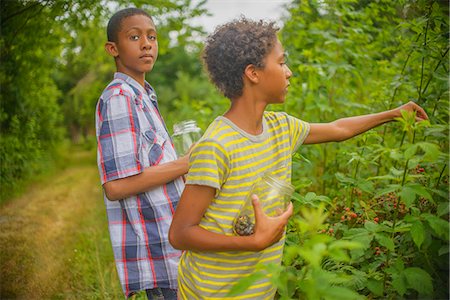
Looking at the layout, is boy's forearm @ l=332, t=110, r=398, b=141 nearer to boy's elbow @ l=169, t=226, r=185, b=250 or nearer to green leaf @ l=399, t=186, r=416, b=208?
green leaf @ l=399, t=186, r=416, b=208

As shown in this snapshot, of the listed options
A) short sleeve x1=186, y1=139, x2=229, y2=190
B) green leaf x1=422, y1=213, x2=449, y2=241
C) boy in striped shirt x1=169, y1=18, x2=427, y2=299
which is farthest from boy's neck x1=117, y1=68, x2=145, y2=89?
green leaf x1=422, y1=213, x2=449, y2=241

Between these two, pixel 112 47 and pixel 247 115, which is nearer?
pixel 247 115

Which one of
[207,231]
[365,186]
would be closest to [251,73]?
[207,231]

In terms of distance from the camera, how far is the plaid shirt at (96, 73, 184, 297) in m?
2.07

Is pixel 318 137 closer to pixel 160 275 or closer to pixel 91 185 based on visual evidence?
pixel 160 275

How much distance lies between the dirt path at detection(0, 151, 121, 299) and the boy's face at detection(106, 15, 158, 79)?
2011 mm

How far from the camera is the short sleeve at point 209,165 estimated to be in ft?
5.13

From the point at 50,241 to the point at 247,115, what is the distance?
4.34 m

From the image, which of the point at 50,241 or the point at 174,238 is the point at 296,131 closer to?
the point at 174,238

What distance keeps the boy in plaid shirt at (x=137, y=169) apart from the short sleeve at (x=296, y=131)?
443 millimetres

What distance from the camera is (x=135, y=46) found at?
7.41 feet

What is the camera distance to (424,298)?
1.90m

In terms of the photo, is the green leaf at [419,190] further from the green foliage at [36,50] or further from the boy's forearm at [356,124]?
the green foliage at [36,50]

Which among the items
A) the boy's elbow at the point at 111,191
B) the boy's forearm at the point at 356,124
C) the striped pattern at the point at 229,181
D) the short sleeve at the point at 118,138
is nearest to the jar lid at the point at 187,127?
the short sleeve at the point at 118,138
